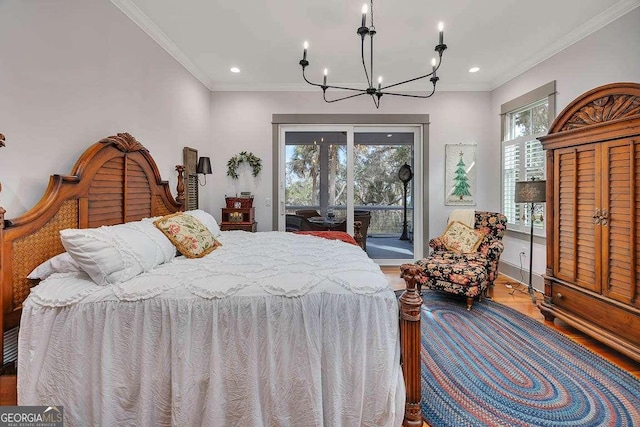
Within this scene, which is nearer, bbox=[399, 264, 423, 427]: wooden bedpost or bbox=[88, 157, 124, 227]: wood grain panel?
bbox=[399, 264, 423, 427]: wooden bedpost

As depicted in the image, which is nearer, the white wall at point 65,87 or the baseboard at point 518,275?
the white wall at point 65,87

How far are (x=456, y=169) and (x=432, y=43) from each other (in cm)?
196

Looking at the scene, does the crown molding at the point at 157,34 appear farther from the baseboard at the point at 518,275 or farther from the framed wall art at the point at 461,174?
the baseboard at the point at 518,275

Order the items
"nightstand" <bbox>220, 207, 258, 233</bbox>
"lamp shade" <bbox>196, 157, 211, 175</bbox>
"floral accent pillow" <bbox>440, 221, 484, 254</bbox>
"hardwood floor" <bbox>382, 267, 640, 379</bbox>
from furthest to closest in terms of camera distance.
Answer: "nightstand" <bbox>220, 207, 258, 233</bbox> < "lamp shade" <bbox>196, 157, 211, 175</bbox> < "floral accent pillow" <bbox>440, 221, 484, 254</bbox> < "hardwood floor" <bbox>382, 267, 640, 379</bbox>

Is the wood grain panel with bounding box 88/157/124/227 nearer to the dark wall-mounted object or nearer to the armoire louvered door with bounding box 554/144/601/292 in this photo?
the dark wall-mounted object

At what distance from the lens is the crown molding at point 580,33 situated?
259cm

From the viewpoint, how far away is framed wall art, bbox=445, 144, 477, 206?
177 inches

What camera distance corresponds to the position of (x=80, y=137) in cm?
212

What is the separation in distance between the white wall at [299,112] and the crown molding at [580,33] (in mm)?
708

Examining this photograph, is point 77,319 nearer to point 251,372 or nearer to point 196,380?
point 196,380

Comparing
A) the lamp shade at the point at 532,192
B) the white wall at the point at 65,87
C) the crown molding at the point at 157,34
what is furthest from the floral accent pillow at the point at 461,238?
the crown molding at the point at 157,34

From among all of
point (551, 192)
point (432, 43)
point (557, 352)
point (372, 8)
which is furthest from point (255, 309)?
point (432, 43)

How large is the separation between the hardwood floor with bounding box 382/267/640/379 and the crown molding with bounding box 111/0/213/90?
3.84 m

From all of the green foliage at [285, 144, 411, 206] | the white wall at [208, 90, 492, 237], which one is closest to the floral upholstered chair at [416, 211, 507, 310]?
the white wall at [208, 90, 492, 237]
